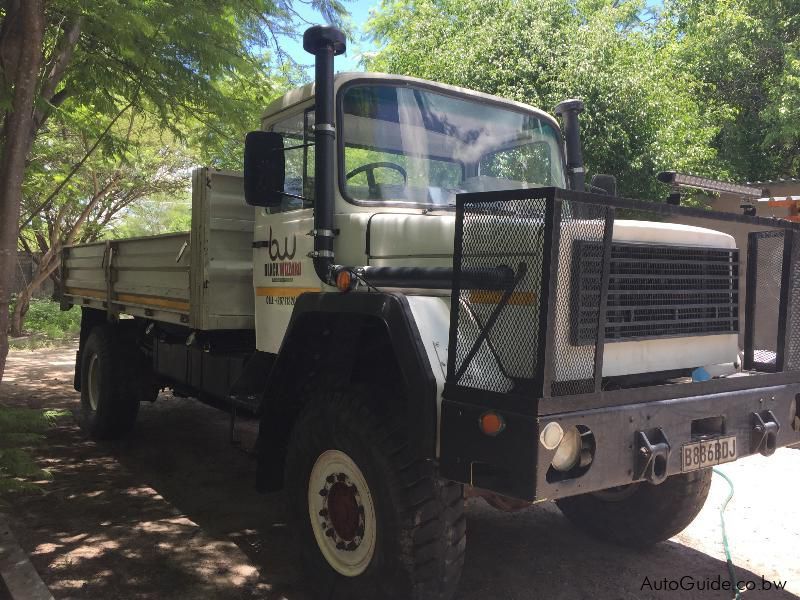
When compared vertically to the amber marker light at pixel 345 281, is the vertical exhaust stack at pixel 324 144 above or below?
above

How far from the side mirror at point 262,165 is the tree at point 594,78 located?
7.91 metres

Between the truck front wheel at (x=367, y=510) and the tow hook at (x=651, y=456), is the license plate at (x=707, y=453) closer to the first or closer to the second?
the tow hook at (x=651, y=456)

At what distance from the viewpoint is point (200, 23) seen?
584 centimetres

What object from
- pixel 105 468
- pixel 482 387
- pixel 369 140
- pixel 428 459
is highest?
pixel 369 140

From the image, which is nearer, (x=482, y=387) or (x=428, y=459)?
(x=482, y=387)

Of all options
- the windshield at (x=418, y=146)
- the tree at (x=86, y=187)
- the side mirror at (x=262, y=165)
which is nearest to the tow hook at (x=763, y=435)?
the windshield at (x=418, y=146)

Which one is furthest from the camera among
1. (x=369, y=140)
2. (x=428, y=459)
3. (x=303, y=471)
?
(x=369, y=140)

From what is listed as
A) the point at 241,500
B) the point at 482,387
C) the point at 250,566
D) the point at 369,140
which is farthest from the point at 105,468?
the point at 482,387

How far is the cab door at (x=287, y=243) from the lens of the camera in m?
3.70

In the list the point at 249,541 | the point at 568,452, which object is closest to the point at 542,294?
the point at 568,452

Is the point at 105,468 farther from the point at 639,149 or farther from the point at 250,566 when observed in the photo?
the point at 639,149

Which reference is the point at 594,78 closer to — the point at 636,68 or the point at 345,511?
the point at 636,68

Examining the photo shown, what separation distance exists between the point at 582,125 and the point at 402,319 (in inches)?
345

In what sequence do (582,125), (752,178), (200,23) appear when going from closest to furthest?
(200,23) → (582,125) → (752,178)
